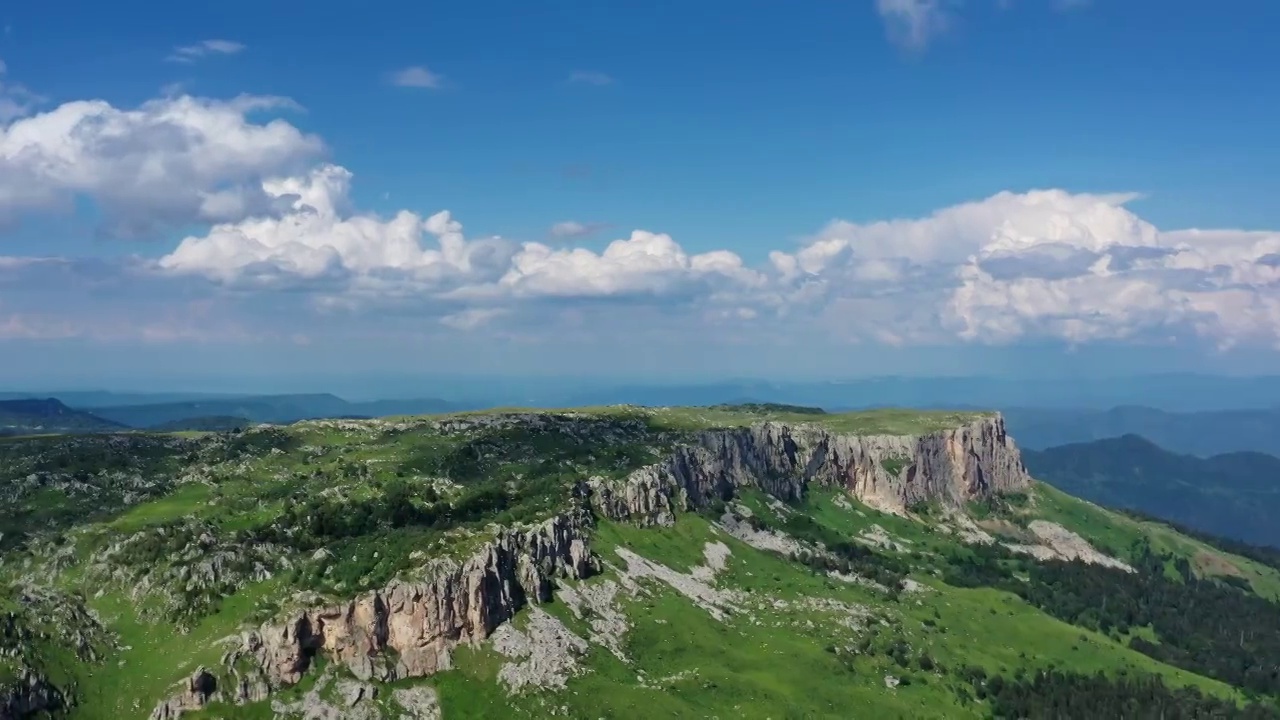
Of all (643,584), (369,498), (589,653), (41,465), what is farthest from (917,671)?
(41,465)

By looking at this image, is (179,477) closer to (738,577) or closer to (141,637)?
(141,637)

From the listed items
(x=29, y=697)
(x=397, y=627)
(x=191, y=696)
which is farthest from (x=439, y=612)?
(x=29, y=697)

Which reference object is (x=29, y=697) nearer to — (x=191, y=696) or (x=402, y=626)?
(x=191, y=696)

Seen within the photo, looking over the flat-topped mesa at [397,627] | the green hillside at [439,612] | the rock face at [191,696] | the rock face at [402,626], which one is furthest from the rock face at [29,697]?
the rock face at [402,626]

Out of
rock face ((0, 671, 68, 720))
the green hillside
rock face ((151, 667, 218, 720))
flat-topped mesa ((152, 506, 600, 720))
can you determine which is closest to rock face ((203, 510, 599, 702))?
flat-topped mesa ((152, 506, 600, 720))

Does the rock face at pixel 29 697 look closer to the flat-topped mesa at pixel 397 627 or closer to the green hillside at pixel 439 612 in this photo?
the green hillside at pixel 439 612
